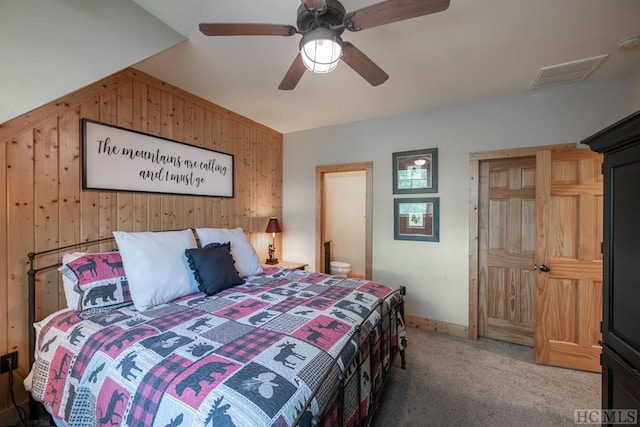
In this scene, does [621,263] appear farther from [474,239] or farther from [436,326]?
[436,326]

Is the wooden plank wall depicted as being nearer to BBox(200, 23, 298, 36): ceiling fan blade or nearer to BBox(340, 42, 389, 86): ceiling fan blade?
BBox(200, 23, 298, 36): ceiling fan blade

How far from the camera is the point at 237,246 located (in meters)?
2.69

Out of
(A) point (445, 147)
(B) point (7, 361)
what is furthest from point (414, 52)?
(B) point (7, 361)

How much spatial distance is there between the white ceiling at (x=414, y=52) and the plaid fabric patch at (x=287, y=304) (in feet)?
6.10

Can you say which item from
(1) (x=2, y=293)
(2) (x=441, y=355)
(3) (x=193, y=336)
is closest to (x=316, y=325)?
(3) (x=193, y=336)

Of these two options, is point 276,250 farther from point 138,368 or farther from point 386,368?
point 138,368

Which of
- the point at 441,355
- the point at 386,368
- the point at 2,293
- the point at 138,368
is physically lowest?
the point at 441,355

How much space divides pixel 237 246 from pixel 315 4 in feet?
6.82

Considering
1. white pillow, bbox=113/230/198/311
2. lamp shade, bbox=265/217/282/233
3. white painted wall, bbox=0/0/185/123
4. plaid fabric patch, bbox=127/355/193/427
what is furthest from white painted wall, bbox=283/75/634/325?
plaid fabric patch, bbox=127/355/193/427

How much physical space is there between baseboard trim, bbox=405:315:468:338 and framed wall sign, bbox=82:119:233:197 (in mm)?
2771

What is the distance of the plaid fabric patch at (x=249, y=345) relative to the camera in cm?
117

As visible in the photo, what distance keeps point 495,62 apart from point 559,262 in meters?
1.82

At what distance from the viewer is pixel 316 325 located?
148cm

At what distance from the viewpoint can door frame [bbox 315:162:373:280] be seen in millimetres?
3633
